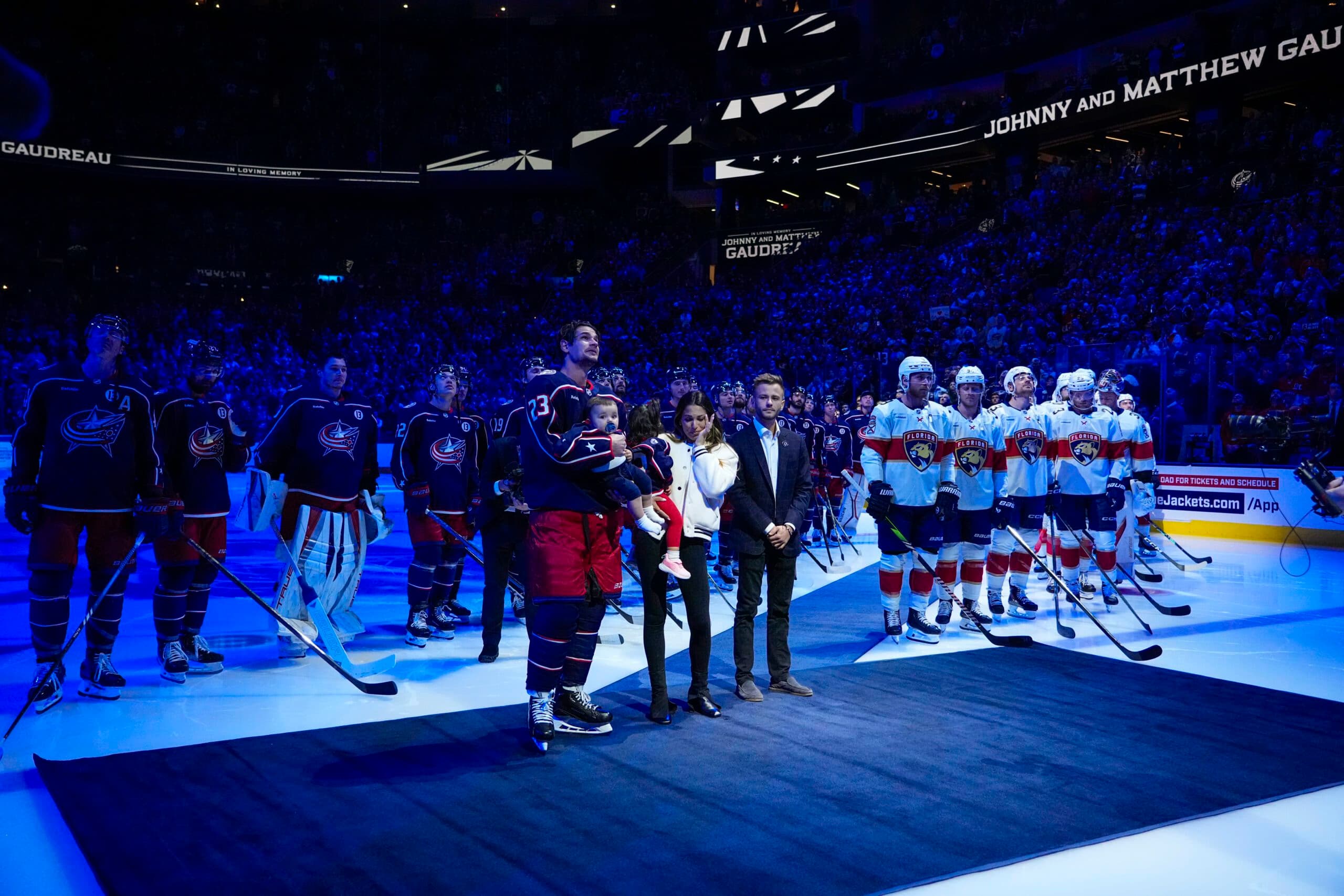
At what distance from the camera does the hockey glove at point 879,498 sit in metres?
6.89

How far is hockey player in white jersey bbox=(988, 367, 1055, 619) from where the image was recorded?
8266 mm

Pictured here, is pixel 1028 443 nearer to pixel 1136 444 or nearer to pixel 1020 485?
pixel 1020 485

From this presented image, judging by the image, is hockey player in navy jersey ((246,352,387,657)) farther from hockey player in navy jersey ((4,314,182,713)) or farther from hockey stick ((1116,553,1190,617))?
hockey stick ((1116,553,1190,617))

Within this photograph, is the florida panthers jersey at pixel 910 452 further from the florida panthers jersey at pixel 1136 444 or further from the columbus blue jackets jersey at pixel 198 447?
the columbus blue jackets jersey at pixel 198 447

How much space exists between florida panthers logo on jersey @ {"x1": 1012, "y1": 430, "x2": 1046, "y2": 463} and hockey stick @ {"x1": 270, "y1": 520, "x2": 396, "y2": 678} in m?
5.33

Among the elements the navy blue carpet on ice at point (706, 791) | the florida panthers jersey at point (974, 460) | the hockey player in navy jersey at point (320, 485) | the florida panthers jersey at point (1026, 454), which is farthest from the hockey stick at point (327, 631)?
the florida panthers jersey at point (1026, 454)

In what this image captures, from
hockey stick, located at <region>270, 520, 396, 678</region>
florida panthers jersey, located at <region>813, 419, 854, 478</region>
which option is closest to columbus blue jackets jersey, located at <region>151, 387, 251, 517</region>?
hockey stick, located at <region>270, 520, 396, 678</region>

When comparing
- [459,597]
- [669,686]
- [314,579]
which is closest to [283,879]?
[669,686]

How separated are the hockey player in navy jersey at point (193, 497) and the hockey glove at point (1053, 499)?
20.9ft

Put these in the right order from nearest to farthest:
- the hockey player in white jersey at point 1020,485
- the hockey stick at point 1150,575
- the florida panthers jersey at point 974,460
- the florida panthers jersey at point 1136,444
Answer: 1. the florida panthers jersey at point 974,460
2. the hockey player in white jersey at point 1020,485
3. the florida panthers jersey at point 1136,444
4. the hockey stick at point 1150,575

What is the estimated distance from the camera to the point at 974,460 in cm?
771

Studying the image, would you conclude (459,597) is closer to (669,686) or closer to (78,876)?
(669,686)

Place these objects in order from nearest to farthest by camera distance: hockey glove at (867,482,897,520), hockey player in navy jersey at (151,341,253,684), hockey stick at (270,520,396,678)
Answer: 1. hockey stick at (270,520,396,678)
2. hockey player in navy jersey at (151,341,253,684)
3. hockey glove at (867,482,897,520)

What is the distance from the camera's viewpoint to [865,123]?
30344mm
